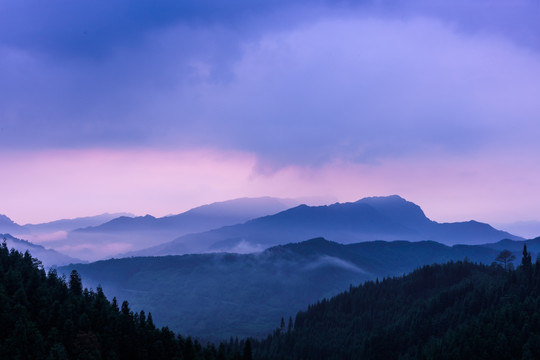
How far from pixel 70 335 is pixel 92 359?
1925 cm

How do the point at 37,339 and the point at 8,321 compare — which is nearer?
the point at 37,339

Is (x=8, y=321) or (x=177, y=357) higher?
(x=8, y=321)

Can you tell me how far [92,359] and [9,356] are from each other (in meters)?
25.3

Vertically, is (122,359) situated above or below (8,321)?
below

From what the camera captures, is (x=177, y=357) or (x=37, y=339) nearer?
(x=37, y=339)

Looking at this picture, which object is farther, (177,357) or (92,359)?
(177,357)

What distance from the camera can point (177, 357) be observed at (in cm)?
19600

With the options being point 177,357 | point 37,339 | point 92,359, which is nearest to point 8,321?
point 37,339

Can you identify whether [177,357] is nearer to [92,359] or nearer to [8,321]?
[92,359]

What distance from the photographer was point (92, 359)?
180500 millimetres

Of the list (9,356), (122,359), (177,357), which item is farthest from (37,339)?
(177,357)

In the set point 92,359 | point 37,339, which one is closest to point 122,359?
point 92,359

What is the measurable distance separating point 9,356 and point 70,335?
2347 centimetres

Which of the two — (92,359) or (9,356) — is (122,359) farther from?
(9,356)
